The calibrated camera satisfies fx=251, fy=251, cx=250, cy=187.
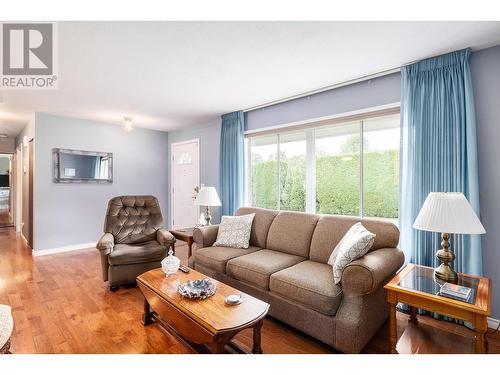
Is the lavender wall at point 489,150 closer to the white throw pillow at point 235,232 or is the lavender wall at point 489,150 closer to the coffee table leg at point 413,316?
the coffee table leg at point 413,316

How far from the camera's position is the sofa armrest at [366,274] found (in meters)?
1.73

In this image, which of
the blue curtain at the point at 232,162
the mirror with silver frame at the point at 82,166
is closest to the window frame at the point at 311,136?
the blue curtain at the point at 232,162

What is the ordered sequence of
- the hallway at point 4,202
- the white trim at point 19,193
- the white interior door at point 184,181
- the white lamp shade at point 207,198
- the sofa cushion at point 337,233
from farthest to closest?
1. the hallway at point 4,202
2. the white trim at point 19,193
3. the white interior door at point 184,181
4. the white lamp shade at point 207,198
5. the sofa cushion at point 337,233

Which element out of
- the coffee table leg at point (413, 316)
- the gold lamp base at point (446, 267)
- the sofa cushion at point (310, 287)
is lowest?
the coffee table leg at point (413, 316)

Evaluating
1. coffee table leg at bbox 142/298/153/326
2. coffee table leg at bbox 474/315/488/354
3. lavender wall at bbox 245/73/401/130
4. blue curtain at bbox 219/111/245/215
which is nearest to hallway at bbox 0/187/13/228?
blue curtain at bbox 219/111/245/215

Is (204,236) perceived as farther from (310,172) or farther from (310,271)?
(310,172)

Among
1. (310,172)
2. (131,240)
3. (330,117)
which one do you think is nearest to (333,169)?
(310,172)

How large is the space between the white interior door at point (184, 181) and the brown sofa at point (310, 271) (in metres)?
2.14

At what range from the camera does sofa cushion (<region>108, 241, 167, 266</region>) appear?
285cm
